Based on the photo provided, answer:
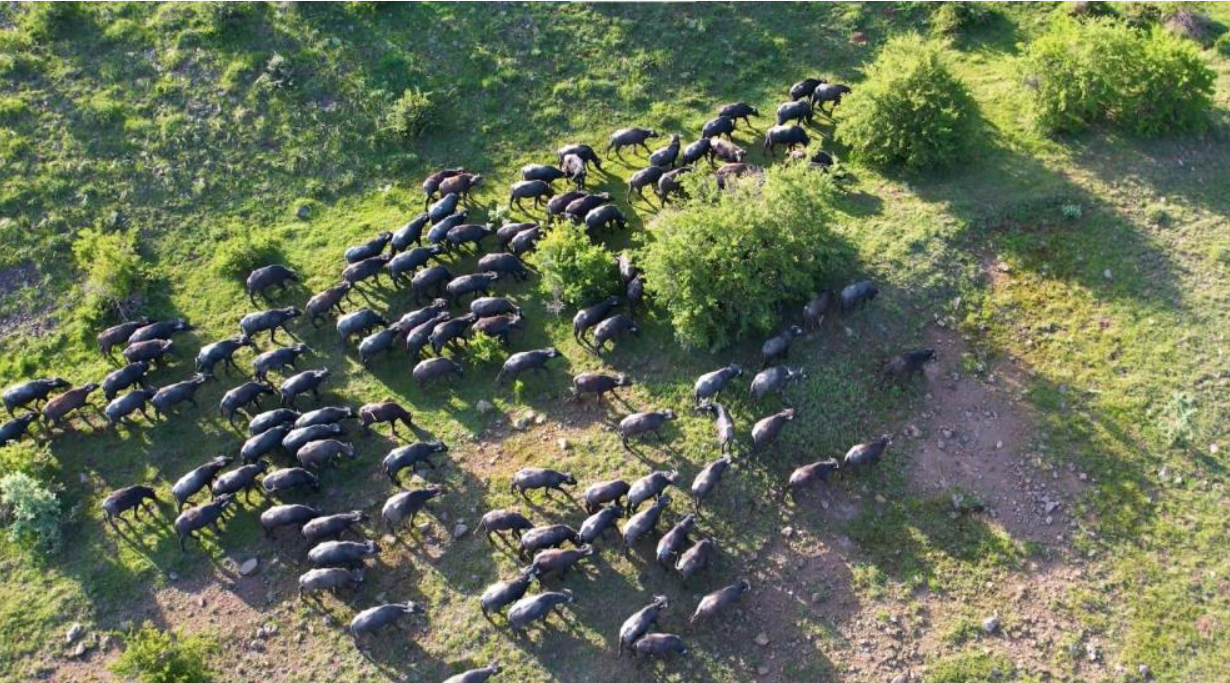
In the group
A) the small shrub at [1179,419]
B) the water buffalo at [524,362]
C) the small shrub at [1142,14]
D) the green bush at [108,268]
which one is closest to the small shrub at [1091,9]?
the small shrub at [1142,14]

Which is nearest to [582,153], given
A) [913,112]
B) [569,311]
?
[569,311]

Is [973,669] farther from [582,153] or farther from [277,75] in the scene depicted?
[277,75]

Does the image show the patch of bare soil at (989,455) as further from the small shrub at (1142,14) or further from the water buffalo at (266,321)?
the small shrub at (1142,14)

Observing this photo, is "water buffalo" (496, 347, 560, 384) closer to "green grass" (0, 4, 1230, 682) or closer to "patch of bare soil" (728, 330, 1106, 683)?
"green grass" (0, 4, 1230, 682)

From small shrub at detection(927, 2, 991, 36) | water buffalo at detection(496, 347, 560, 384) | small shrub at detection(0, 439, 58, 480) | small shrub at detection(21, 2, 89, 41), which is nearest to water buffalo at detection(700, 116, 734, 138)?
small shrub at detection(927, 2, 991, 36)

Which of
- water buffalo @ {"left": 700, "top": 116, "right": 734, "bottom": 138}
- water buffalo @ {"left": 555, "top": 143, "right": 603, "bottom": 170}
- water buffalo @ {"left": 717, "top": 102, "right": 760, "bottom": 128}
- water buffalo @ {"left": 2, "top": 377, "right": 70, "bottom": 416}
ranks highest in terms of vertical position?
water buffalo @ {"left": 717, "top": 102, "right": 760, "bottom": 128}

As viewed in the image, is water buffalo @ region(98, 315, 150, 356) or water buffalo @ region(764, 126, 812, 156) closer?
water buffalo @ region(98, 315, 150, 356)

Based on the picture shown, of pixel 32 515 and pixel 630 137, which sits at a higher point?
pixel 630 137
